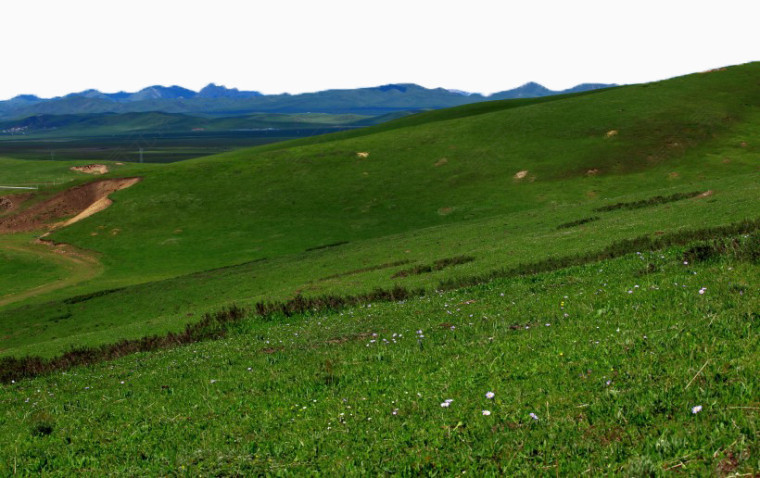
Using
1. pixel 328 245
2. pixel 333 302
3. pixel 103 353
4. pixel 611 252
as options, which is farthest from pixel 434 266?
pixel 328 245

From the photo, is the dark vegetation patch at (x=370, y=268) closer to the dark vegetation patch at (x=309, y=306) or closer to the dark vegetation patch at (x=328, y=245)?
the dark vegetation patch at (x=309, y=306)

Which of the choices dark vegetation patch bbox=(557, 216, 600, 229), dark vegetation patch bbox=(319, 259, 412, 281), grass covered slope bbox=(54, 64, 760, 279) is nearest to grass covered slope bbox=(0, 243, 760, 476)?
dark vegetation patch bbox=(319, 259, 412, 281)

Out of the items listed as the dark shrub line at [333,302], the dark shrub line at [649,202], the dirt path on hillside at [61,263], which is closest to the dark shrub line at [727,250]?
the dark shrub line at [333,302]

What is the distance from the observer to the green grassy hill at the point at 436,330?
8.46 meters

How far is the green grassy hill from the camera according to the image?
8461 mm

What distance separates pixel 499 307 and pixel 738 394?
10.1 meters

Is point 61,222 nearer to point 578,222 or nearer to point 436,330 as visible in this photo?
point 578,222

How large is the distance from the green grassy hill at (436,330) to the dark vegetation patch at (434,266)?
0.32 metres

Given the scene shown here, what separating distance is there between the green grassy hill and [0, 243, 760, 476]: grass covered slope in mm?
52

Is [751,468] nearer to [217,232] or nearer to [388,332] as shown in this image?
[388,332]

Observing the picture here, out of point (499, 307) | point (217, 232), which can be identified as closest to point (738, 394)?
point (499, 307)

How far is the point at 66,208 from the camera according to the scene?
8906 centimetres

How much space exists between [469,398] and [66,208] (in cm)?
9644

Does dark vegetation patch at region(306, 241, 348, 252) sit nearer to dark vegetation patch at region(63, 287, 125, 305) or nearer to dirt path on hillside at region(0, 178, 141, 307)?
dark vegetation patch at region(63, 287, 125, 305)
